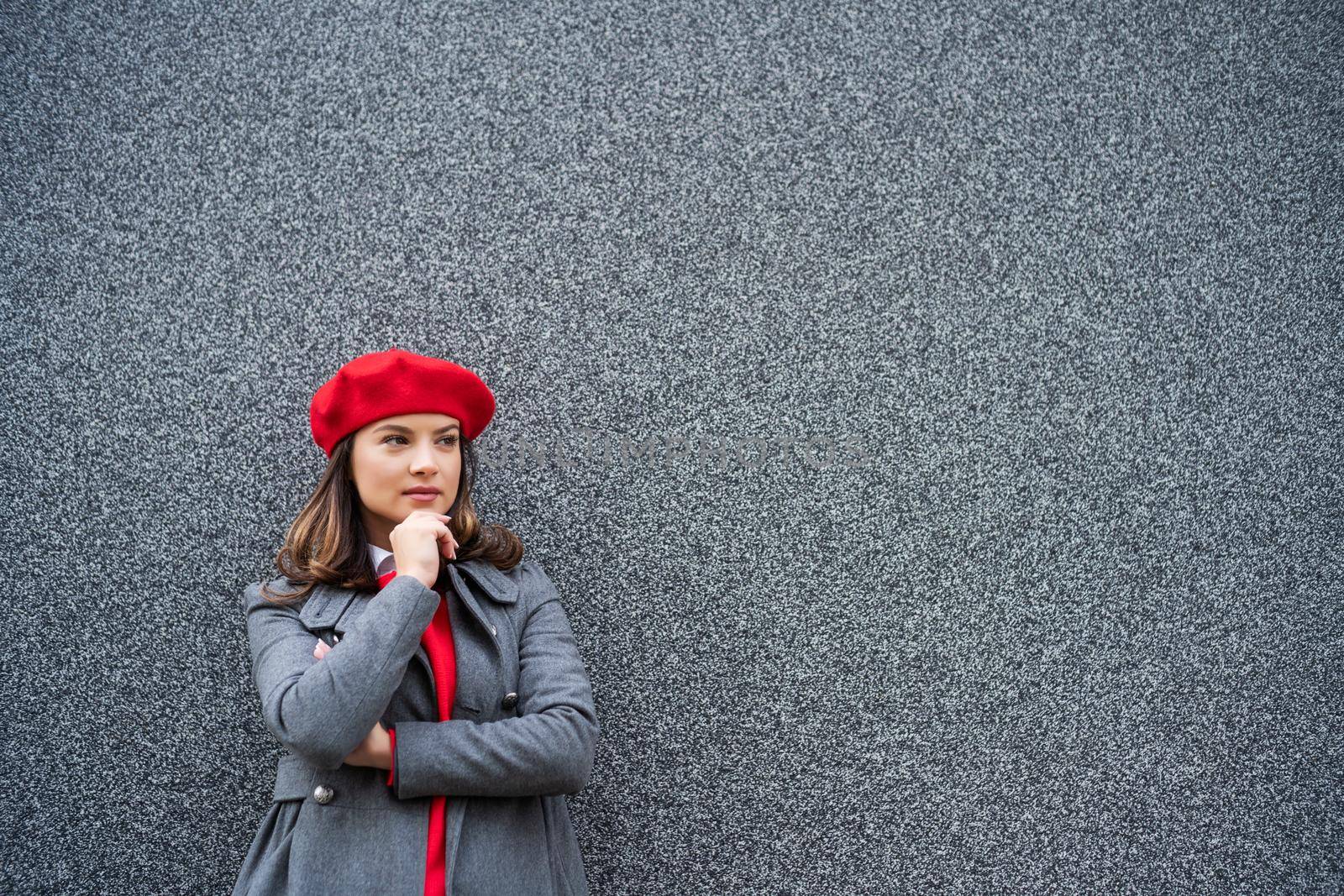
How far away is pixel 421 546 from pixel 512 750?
0.22 m

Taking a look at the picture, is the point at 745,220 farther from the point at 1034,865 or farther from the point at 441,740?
the point at 1034,865

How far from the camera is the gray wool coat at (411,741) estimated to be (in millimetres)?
788

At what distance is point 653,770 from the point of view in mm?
1143

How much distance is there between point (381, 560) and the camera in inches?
37.9

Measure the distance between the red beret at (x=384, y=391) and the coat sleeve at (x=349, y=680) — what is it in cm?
20

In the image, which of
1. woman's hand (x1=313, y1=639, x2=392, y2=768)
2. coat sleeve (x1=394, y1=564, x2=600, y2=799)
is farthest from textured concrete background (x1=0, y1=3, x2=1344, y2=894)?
woman's hand (x1=313, y1=639, x2=392, y2=768)

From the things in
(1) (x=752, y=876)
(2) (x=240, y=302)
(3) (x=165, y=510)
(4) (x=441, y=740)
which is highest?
(2) (x=240, y=302)

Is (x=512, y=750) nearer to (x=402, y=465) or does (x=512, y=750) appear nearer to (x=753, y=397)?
(x=402, y=465)

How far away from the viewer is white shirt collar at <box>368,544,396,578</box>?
37.7 inches

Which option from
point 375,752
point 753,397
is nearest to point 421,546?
point 375,752

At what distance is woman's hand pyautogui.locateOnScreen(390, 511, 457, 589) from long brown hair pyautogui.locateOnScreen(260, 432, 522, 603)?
0.33 ft

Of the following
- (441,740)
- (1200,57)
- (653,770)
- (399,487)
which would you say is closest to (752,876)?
(653,770)

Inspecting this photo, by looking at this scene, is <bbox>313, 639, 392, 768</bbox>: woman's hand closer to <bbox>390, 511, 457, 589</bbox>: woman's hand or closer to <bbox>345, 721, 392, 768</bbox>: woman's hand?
<bbox>345, 721, 392, 768</bbox>: woman's hand

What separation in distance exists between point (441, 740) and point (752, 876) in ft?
1.73
